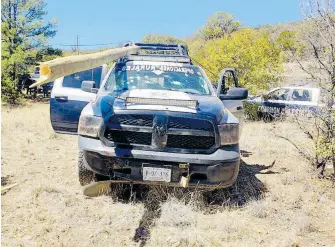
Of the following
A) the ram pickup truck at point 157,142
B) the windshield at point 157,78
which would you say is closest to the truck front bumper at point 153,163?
the ram pickup truck at point 157,142

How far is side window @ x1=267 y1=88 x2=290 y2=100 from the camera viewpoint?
1299 centimetres

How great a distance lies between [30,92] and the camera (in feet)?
74.7

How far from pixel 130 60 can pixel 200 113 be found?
2.24 m

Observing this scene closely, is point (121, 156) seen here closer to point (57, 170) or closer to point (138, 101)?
point (138, 101)

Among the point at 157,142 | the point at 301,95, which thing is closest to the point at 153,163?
the point at 157,142

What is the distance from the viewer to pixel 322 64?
18.2ft

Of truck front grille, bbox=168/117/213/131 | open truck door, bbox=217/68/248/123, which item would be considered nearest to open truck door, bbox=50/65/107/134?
open truck door, bbox=217/68/248/123

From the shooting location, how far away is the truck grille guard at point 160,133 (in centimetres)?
420

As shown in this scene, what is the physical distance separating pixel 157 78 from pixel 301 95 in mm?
8279

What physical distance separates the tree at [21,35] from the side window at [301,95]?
13158mm

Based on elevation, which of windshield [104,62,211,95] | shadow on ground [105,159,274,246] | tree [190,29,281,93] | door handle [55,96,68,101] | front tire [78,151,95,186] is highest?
tree [190,29,281,93]

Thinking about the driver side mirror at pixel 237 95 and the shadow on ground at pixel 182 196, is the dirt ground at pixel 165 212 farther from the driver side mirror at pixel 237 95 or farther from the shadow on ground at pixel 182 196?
the driver side mirror at pixel 237 95

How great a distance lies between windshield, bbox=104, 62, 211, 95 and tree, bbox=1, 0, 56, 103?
14431mm

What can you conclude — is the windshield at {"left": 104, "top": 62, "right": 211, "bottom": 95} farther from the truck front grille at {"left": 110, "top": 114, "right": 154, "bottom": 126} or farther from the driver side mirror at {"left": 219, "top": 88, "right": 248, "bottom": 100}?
the truck front grille at {"left": 110, "top": 114, "right": 154, "bottom": 126}
